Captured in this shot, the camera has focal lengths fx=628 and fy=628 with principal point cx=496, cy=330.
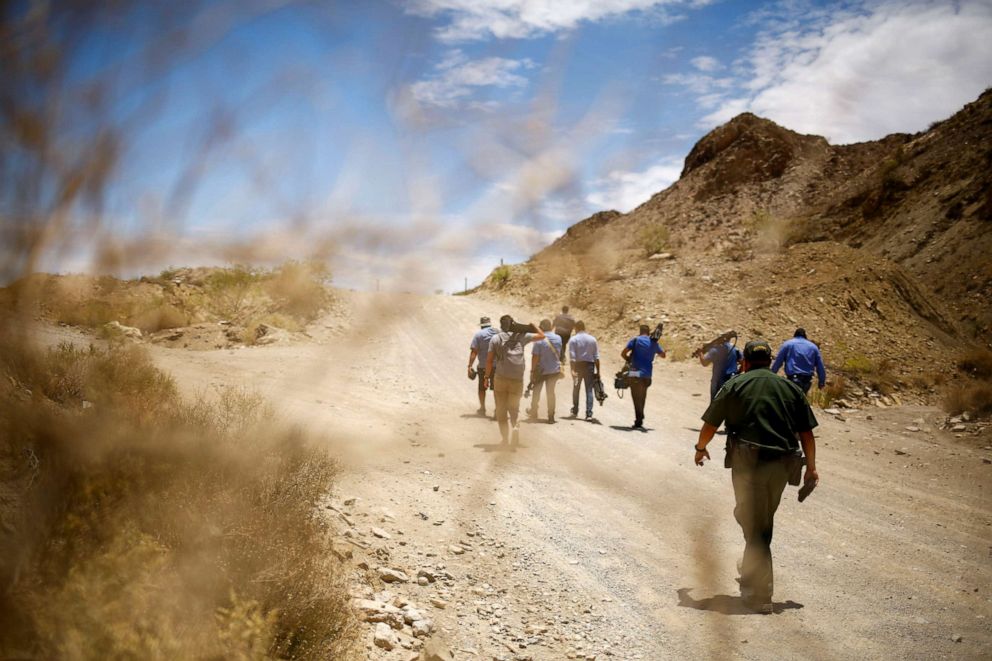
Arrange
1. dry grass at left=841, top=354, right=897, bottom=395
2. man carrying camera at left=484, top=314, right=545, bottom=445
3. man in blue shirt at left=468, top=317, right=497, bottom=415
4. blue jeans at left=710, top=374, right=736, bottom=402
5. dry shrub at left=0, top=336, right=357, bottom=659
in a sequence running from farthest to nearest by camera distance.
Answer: dry grass at left=841, top=354, right=897, bottom=395, man in blue shirt at left=468, top=317, right=497, bottom=415, blue jeans at left=710, top=374, right=736, bottom=402, man carrying camera at left=484, top=314, right=545, bottom=445, dry shrub at left=0, top=336, right=357, bottom=659

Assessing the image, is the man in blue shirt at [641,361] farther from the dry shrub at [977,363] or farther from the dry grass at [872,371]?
the dry shrub at [977,363]

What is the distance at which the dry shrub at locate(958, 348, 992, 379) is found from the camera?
60.9 feet

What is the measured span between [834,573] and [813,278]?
19828mm

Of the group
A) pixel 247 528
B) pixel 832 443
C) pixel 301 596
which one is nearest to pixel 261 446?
pixel 247 528

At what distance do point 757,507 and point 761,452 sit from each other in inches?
17.9

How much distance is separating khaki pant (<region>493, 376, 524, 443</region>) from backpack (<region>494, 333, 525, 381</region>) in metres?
0.08

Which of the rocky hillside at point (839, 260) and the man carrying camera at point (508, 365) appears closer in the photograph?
the rocky hillside at point (839, 260)

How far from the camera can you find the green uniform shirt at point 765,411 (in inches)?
187

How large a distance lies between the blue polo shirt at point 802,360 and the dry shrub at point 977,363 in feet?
38.9

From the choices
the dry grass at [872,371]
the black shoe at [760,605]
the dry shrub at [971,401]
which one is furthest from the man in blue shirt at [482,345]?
the dry grass at [872,371]

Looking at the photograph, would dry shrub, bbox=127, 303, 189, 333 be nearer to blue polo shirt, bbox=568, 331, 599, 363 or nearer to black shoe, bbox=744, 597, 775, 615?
blue polo shirt, bbox=568, 331, 599, 363

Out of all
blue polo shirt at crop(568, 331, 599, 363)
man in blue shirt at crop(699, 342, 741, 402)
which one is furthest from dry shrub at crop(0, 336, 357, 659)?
man in blue shirt at crop(699, 342, 741, 402)

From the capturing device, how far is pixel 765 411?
15.7ft

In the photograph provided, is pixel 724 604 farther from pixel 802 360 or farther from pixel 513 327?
pixel 802 360
